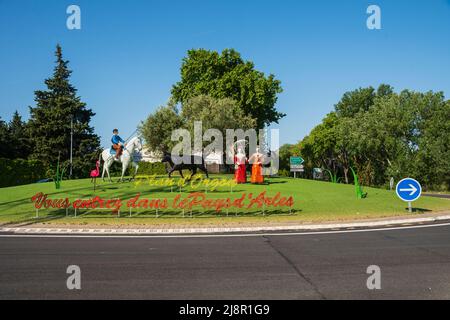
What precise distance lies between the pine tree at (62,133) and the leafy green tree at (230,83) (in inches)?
710

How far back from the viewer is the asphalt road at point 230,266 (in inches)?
290

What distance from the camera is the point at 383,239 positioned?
43.1 ft

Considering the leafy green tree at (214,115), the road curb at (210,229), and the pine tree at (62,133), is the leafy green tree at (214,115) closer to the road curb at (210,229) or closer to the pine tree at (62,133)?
the pine tree at (62,133)

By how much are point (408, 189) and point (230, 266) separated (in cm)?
1292

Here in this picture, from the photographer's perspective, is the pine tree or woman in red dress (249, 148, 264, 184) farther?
the pine tree

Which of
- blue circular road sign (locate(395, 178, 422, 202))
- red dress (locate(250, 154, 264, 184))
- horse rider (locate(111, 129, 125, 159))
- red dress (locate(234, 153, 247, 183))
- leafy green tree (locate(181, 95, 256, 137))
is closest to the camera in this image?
blue circular road sign (locate(395, 178, 422, 202))

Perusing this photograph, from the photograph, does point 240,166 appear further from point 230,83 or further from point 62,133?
point 62,133

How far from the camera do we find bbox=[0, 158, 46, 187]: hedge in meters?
47.6

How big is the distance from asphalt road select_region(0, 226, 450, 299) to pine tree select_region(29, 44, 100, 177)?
55.7 metres

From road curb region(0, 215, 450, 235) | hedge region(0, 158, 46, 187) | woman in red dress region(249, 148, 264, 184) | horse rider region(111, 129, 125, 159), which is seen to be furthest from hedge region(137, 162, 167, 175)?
road curb region(0, 215, 450, 235)

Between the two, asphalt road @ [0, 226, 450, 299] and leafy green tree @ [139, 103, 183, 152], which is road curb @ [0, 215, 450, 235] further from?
leafy green tree @ [139, 103, 183, 152]

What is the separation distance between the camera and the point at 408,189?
62.2 feet

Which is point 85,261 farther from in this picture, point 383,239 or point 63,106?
point 63,106
